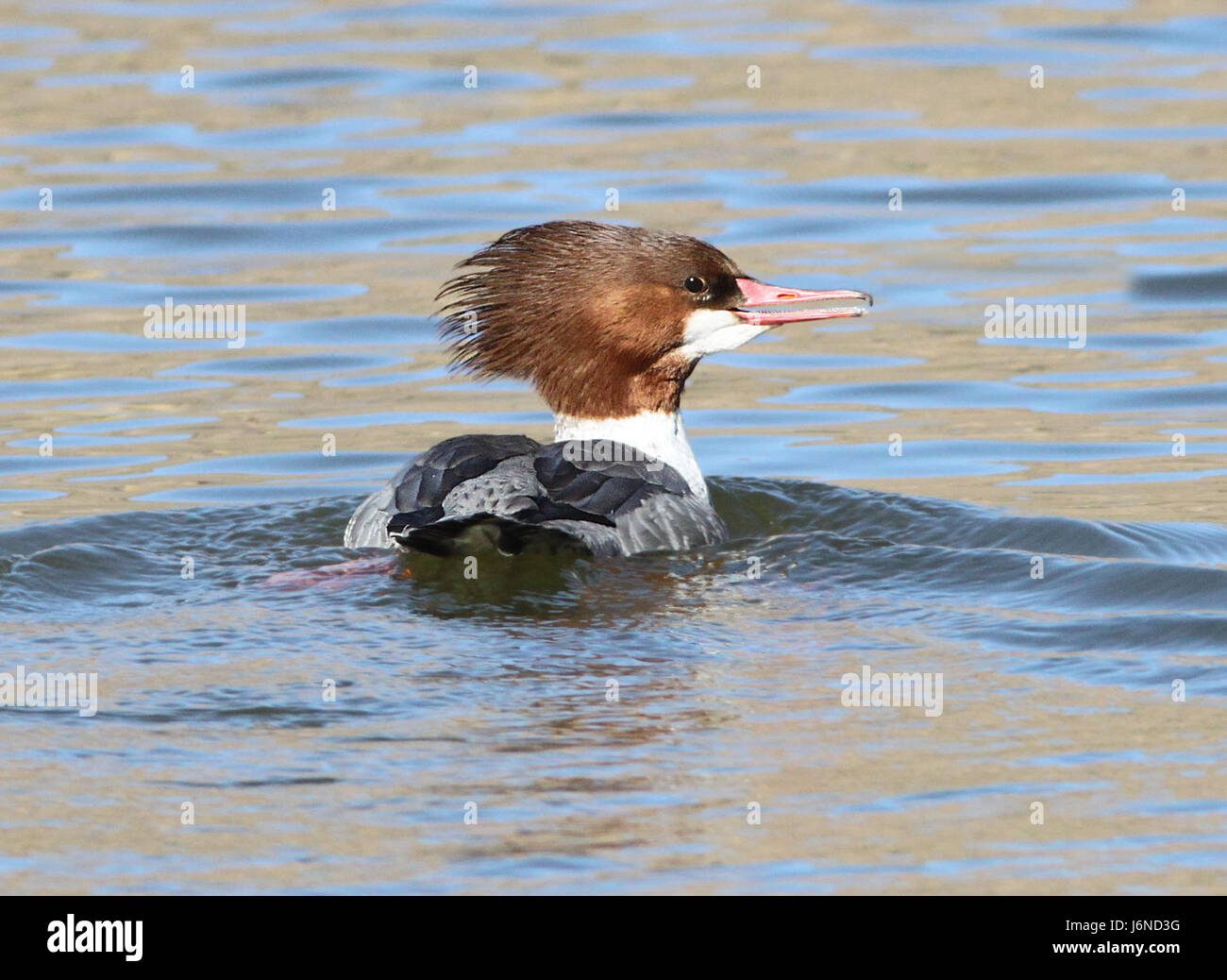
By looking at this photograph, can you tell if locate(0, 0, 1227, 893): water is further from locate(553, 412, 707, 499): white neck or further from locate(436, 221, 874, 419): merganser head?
locate(436, 221, 874, 419): merganser head

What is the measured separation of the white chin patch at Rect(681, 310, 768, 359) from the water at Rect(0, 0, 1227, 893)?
30.0 inches

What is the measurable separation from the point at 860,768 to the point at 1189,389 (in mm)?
5689

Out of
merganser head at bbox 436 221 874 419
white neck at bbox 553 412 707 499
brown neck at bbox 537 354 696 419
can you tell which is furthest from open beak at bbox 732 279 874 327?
white neck at bbox 553 412 707 499

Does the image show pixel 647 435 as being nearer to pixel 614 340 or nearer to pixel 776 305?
pixel 614 340

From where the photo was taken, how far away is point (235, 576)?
7.45 metres

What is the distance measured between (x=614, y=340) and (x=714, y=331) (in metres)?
0.40

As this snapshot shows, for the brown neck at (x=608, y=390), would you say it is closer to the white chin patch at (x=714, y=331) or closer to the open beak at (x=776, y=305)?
the white chin patch at (x=714, y=331)

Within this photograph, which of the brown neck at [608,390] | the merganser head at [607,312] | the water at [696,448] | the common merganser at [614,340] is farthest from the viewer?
the brown neck at [608,390]

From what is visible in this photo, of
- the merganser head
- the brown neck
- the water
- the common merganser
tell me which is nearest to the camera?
the water

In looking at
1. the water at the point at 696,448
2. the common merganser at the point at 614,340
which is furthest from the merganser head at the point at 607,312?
the water at the point at 696,448

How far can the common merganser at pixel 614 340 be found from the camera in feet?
25.1

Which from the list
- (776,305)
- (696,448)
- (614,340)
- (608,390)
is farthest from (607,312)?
(696,448)

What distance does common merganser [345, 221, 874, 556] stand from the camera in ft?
25.1

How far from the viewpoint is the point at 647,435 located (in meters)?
8.10
